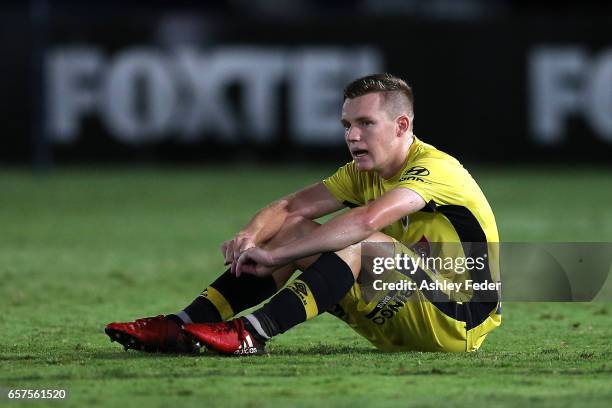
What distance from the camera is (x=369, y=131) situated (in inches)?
227

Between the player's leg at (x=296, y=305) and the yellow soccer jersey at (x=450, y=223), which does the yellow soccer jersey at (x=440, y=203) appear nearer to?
the yellow soccer jersey at (x=450, y=223)

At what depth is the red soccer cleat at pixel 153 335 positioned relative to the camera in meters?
5.59

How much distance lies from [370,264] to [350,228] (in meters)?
0.21

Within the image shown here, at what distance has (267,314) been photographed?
5496mm

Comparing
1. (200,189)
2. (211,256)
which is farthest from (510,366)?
(200,189)

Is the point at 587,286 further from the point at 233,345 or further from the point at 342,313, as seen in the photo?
the point at 233,345

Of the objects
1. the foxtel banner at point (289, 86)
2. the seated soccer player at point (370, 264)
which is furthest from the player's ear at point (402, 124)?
the foxtel banner at point (289, 86)

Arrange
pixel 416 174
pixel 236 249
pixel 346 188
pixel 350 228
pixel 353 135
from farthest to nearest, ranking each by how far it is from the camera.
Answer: pixel 346 188, pixel 236 249, pixel 353 135, pixel 416 174, pixel 350 228

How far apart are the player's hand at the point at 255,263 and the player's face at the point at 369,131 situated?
589 millimetres

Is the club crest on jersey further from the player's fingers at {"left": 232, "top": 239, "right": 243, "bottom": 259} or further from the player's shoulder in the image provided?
the player's fingers at {"left": 232, "top": 239, "right": 243, "bottom": 259}

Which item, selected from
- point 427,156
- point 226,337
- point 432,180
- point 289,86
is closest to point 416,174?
point 432,180

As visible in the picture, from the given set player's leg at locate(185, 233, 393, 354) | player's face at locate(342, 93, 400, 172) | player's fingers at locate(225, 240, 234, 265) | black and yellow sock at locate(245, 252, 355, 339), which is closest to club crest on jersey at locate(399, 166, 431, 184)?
player's face at locate(342, 93, 400, 172)

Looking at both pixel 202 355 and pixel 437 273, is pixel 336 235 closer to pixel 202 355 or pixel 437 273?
pixel 437 273

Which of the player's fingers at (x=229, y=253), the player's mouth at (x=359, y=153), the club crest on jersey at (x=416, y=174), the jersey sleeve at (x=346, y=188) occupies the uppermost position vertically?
the player's mouth at (x=359, y=153)
